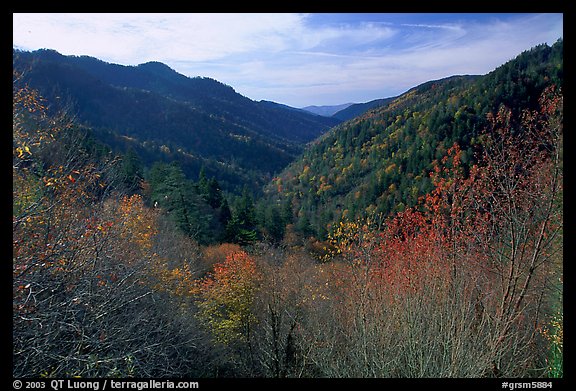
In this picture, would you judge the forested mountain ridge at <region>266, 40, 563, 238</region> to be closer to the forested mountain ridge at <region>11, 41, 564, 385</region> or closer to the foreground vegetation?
the forested mountain ridge at <region>11, 41, 564, 385</region>

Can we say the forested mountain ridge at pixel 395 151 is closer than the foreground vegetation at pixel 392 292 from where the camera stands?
No

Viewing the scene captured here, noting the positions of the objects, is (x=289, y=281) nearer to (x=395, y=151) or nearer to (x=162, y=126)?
(x=395, y=151)

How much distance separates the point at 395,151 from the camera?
2635 inches

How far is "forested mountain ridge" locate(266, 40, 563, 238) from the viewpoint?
43.8 metres

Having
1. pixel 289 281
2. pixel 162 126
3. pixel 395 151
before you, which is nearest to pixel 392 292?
pixel 289 281

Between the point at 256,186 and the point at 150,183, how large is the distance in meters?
57.5

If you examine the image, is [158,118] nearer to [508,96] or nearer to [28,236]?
[508,96]

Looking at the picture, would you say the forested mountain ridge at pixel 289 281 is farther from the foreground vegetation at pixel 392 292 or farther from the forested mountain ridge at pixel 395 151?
the forested mountain ridge at pixel 395 151

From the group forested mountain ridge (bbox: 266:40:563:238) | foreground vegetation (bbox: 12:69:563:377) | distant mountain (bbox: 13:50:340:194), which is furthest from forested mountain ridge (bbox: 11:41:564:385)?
distant mountain (bbox: 13:50:340:194)

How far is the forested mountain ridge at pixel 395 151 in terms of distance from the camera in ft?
144

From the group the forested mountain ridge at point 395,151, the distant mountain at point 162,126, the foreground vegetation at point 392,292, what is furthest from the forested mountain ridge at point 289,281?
the distant mountain at point 162,126

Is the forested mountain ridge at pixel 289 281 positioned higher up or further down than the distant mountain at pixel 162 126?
further down

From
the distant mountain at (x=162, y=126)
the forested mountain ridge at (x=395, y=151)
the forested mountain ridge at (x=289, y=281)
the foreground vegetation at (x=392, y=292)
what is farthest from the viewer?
the distant mountain at (x=162, y=126)
